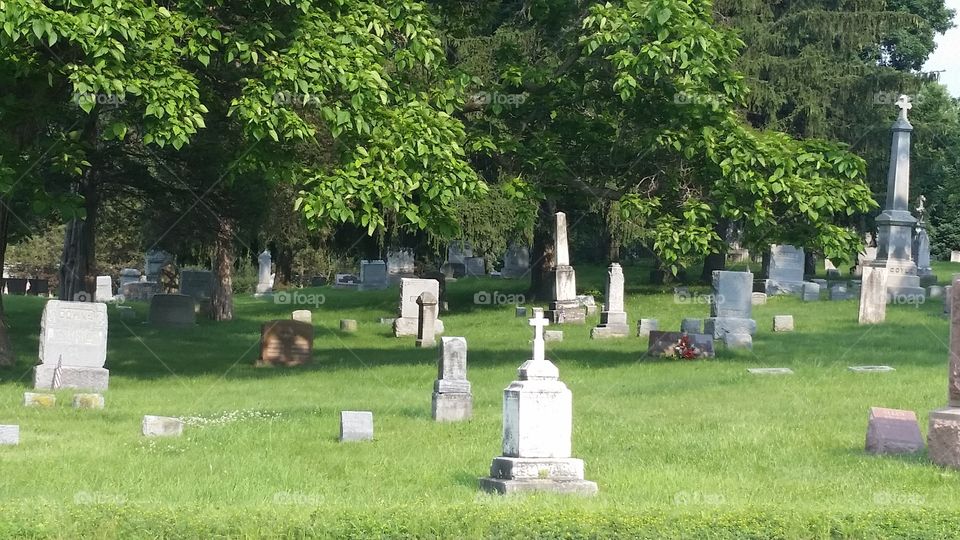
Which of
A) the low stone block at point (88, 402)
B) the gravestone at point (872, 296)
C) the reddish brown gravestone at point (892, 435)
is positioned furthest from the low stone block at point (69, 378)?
the gravestone at point (872, 296)

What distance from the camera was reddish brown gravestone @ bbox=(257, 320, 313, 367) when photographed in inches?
1097

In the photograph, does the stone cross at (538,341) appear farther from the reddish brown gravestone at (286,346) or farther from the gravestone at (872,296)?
the gravestone at (872,296)

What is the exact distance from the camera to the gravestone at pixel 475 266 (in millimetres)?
62375

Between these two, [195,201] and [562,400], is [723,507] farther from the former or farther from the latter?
[195,201]

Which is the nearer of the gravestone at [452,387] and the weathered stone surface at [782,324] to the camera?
the gravestone at [452,387]

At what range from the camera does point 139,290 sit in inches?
2160

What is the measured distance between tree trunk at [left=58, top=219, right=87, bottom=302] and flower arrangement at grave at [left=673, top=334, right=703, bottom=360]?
15431mm

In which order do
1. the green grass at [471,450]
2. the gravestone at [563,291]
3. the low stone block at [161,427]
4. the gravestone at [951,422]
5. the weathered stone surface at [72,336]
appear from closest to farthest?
the green grass at [471,450] → the gravestone at [951,422] → the low stone block at [161,427] → the weathered stone surface at [72,336] → the gravestone at [563,291]

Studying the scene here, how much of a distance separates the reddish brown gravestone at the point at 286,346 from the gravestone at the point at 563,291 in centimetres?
1009

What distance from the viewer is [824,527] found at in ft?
32.3

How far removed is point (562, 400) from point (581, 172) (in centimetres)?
1531

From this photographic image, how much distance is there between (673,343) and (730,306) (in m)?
3.47

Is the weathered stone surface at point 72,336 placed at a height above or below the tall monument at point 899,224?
below

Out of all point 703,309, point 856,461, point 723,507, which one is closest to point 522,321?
point 703,309
